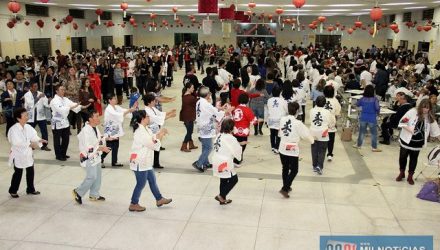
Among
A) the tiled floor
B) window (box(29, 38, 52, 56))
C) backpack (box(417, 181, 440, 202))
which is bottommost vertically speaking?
the tiled floor

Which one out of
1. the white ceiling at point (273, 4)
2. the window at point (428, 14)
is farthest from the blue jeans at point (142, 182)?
the window at point (428, 14)

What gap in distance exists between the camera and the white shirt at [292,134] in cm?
527

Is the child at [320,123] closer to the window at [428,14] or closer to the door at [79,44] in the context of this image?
the window at [428,14]

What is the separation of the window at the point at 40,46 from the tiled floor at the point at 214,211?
14181mm

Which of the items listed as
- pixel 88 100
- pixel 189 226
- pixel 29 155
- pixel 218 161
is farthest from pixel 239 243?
pixel 88 100

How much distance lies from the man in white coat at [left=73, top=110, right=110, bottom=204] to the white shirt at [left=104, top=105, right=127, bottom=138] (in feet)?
3.60

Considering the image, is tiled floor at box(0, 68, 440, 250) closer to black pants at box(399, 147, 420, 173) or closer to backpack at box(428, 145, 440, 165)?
black pants at box(399, 147, 420, 173)

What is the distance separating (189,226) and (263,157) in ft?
10.0

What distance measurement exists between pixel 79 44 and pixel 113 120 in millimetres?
19818

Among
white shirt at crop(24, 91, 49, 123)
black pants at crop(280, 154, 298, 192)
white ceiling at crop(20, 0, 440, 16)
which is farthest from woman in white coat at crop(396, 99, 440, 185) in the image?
white ceiling at crop(20, 0, 440, 16)

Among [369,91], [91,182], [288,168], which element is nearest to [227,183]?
[288,168]

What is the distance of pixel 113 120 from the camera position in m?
6.33

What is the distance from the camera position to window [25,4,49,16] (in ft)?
61.1

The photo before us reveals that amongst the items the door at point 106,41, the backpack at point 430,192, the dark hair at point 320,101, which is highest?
the door at point 106,41
